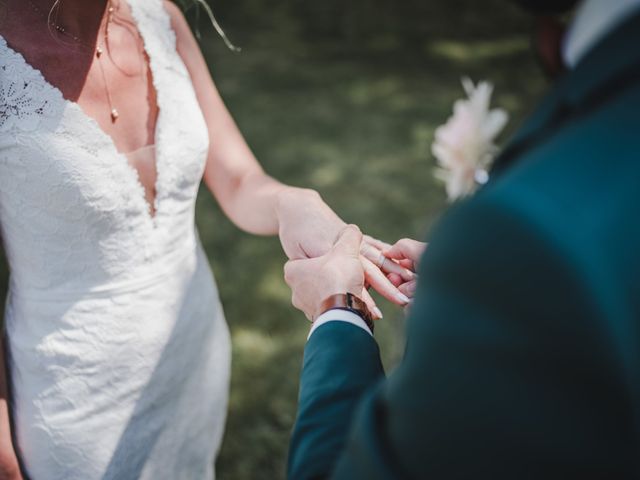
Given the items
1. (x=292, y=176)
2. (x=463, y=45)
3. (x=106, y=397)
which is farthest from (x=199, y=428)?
→ (x=463, y=45)

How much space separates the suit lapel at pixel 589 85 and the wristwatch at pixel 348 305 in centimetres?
61

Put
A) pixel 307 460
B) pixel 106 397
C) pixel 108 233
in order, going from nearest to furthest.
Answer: pixel 307 460 → pixel 108 233 → pixel 106 397

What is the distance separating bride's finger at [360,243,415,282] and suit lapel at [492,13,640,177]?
90 cm

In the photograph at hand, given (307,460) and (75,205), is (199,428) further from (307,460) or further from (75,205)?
(307,460)

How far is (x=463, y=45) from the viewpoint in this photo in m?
8.13

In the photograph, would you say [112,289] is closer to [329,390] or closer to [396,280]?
[396,280]

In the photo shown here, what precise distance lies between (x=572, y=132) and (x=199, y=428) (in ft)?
5.74

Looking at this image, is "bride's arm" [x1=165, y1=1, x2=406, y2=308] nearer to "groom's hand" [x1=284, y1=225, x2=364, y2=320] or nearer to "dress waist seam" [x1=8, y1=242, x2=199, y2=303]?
"groom's hand" [x1=284, y1=225, x2=364, y2=320]

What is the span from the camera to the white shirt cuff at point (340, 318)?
1.20 meters

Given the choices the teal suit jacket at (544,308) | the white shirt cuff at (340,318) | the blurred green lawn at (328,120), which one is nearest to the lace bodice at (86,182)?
the white shirt cuff at (340,318)

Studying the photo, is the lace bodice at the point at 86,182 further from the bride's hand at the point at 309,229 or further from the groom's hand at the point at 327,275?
the groom's hand at the point at 327,275

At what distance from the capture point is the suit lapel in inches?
24.8

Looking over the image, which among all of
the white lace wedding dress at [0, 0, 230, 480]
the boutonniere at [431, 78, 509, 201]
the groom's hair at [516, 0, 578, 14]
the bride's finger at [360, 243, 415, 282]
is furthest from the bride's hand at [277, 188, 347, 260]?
the groom's hair at [516, 0, 578, 14]

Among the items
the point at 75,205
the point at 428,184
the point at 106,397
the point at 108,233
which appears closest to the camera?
the point at 75,205
